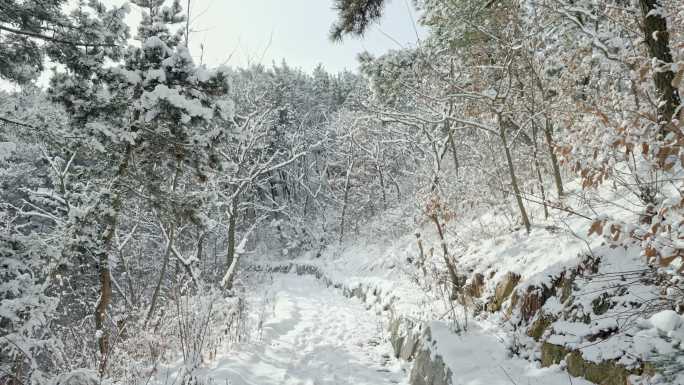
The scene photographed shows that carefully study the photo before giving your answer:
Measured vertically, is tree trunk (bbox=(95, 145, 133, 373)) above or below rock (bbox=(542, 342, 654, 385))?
above

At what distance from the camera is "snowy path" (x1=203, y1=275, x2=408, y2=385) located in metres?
5.16

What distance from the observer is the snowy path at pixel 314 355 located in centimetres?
516

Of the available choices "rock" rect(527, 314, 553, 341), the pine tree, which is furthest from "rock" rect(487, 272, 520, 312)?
the pine tree

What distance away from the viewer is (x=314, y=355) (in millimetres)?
6328

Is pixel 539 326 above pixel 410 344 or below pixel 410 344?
above

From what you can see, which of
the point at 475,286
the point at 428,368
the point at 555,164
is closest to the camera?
the point at 428,368

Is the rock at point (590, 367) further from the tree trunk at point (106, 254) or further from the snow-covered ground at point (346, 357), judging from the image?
the tree trunk at point (106, 254)

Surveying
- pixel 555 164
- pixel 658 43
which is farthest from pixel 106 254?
pixel 658 43

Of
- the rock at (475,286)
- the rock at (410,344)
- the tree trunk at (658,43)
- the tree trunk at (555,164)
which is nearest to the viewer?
the tree trunk at (658,43)

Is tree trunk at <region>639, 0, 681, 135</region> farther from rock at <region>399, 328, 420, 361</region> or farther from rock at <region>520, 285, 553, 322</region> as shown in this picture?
rock at <region>399, 328, 420, 361</region>

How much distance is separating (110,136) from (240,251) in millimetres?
4224

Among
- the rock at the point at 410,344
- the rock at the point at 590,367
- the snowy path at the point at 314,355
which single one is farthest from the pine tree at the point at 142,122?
the rock at the point at 590,367

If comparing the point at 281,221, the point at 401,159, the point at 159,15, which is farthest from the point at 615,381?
the point at 281,221

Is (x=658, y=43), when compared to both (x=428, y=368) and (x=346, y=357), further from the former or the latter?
(x=346, y=357)
